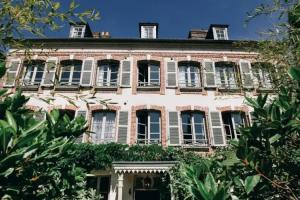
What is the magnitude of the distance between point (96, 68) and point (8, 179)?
13142 mm

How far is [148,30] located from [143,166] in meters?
8.71

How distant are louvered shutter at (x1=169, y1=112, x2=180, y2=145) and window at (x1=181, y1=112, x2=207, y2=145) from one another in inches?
16.6

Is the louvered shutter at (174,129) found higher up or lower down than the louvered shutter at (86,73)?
lower down

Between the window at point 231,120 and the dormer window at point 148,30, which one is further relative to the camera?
the dormer window at point 148,30

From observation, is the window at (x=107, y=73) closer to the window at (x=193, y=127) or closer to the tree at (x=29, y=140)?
the window at (x=193, y=127)

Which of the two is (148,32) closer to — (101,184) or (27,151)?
(101,184)

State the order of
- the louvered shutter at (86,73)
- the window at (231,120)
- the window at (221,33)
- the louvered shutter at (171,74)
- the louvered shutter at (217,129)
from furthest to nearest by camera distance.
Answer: the window at (221,33)
the louvered shutter at (171,74)
the louvered shutter at (86,73)
the window at (231,120)
the louvered shutter at (217,129)

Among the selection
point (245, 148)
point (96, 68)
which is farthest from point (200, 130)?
point (245, 148)

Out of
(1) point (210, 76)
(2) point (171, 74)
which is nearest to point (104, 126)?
(2) point (171, 74)

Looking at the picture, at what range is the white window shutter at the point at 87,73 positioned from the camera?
14.0 meters

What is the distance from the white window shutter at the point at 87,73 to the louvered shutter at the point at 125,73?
1599 mm

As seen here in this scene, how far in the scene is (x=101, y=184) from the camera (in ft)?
38.9

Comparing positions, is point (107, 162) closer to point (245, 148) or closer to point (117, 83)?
point (117, 83)

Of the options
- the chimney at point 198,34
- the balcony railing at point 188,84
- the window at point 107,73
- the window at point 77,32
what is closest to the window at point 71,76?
the window at point 107,73
